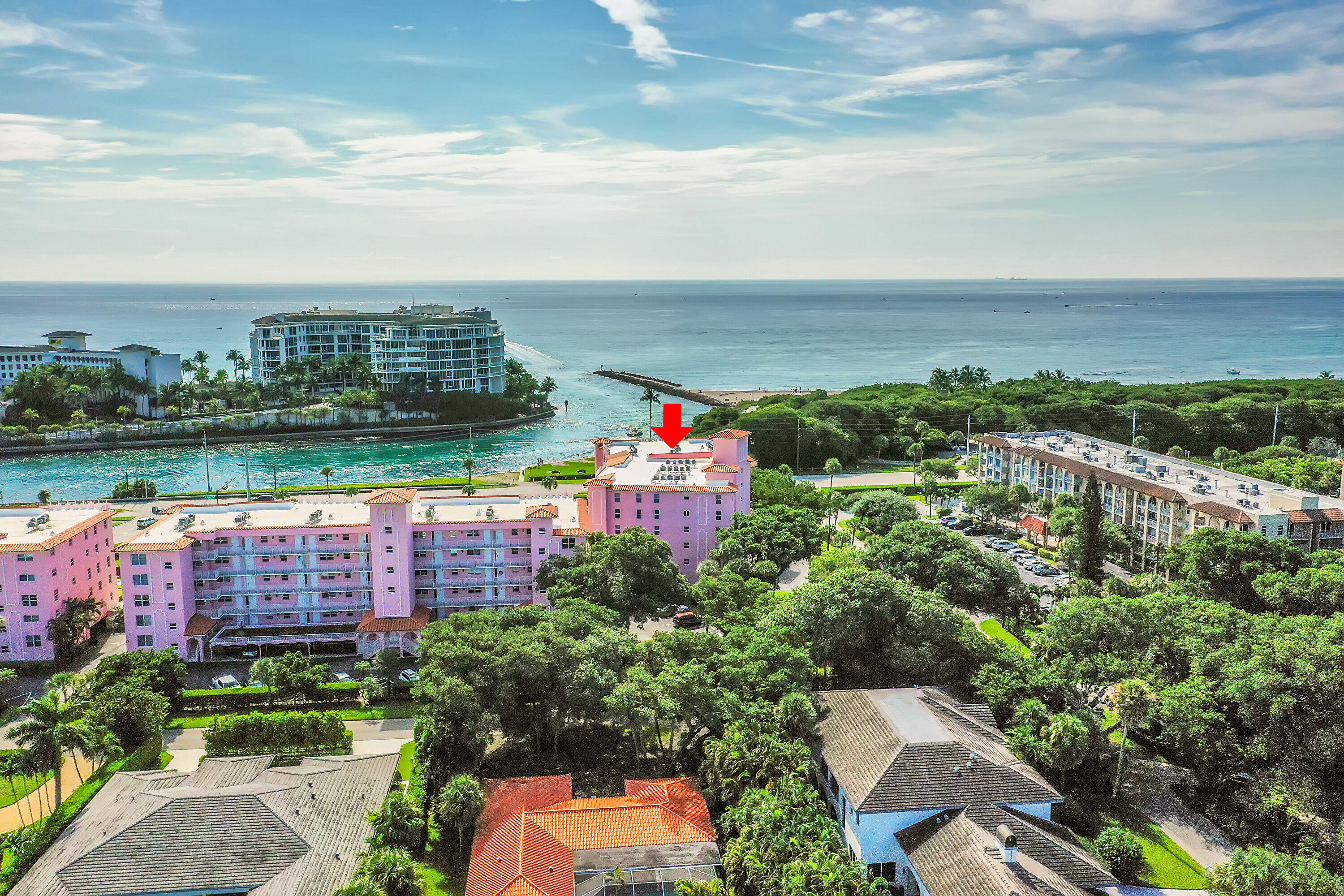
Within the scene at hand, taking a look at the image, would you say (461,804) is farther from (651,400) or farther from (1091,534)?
(651,400)

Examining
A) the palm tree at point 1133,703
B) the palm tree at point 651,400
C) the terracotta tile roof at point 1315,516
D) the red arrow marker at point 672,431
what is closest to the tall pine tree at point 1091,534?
the terracotta tile roof at point 1315,516

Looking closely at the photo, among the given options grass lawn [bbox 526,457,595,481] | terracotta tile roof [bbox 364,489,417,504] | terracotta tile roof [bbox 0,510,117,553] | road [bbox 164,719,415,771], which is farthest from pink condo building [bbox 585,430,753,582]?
terracotta tile roof [bbox 0,510,117,553]

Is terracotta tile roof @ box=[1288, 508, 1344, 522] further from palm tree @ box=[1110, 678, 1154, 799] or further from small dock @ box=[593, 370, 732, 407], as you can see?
Result: small dock @ box=[593, 370, 732, 407]

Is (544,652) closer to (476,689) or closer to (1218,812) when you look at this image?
(476,689)

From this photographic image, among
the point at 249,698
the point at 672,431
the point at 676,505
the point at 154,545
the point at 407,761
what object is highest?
the point at 672,431

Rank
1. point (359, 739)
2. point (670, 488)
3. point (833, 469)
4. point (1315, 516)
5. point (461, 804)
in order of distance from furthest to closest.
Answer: point (833, 469)
point (670, 488)
point (1315, 516)
point (359, 739)
point (461, 804)

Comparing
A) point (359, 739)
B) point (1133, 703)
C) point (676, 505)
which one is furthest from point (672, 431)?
point (1133, 703)
